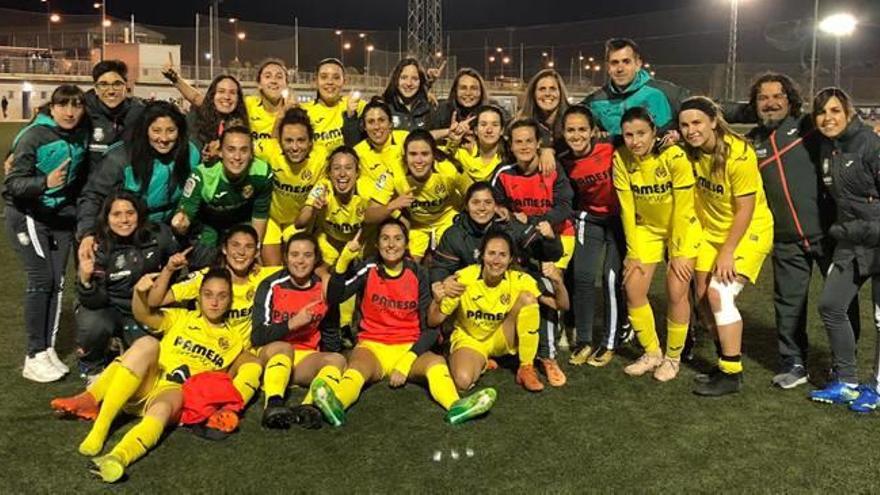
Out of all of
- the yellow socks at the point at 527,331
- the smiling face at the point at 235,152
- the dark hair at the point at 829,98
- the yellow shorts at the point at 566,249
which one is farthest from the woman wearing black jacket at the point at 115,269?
the dark hair at the point at 829,98

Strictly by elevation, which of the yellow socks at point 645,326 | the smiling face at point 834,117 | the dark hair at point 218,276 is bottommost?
the yellow socks at point 645,326

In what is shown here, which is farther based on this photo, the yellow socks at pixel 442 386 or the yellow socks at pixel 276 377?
the yellow socks at pixel 442 386

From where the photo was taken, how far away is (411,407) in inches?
159

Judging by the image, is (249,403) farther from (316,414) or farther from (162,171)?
(162,171)

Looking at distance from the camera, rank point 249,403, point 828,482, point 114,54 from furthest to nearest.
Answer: point 114,54 → point 249,403 → point 828,482

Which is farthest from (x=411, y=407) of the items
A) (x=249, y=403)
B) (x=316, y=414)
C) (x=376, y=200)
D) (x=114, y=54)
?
(x=114, y=54)

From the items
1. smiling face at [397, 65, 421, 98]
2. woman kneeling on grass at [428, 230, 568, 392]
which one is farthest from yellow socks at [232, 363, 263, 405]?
smiling face at [397, 65, 421, 98]

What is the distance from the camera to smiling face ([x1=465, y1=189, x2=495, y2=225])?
14.9 feet

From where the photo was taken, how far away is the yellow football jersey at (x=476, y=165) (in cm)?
498

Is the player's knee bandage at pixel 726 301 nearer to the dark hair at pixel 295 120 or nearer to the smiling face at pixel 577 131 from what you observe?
the smiling face at pixel 577 131

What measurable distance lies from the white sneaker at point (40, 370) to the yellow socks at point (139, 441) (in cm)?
128

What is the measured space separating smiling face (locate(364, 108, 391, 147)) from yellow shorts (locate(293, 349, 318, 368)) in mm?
1521

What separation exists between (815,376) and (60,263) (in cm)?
467

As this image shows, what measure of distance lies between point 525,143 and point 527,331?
3.82ft
